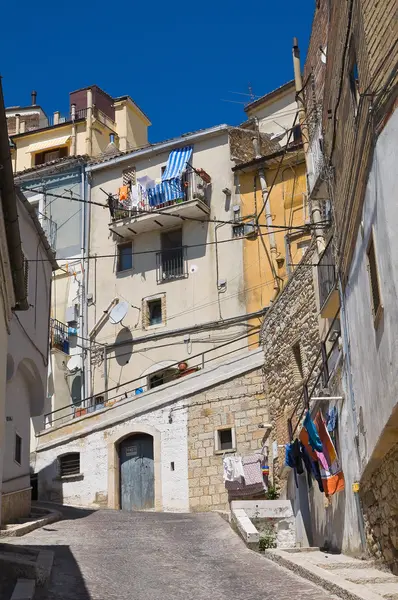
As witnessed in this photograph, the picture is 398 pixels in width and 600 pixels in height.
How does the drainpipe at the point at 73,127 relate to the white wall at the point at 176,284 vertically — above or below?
above

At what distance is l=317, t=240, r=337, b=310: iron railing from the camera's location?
46.8ft

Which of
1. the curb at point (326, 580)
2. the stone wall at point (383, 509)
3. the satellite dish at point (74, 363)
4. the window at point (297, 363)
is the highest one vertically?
the satellite dish at point (74, 363)

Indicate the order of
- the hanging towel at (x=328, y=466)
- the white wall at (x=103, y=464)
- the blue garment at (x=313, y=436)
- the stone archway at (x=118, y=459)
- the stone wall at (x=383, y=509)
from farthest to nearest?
the stone archway at (x=118, y=459) → the white wall at (x=103, y=464) → the blue garment at (x=313, y=436) → the hanging towel at (x=328, y=466) → the stone wall at (x=383, y=509)

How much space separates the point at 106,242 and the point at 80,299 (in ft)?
8.48

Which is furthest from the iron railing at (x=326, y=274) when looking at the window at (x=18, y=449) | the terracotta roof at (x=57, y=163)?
the terracotta roof at (x=57, y=163)

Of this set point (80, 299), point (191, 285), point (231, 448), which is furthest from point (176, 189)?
point (231, 448)

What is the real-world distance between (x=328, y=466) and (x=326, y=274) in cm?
386

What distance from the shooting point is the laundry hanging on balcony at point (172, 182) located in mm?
30594

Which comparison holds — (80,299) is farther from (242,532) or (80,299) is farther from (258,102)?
(242,532)

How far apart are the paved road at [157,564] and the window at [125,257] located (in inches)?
604

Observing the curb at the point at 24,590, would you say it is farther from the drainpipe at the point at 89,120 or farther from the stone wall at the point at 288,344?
the drainpipe at the point at 89,120

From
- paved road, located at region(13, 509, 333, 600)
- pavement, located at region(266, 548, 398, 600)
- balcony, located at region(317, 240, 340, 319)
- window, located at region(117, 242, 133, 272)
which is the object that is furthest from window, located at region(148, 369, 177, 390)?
pavement, located at region(266, 548, 398, 600)

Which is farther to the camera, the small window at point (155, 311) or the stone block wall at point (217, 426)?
the small window at point (155, 311)

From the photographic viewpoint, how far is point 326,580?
30.6 ft
